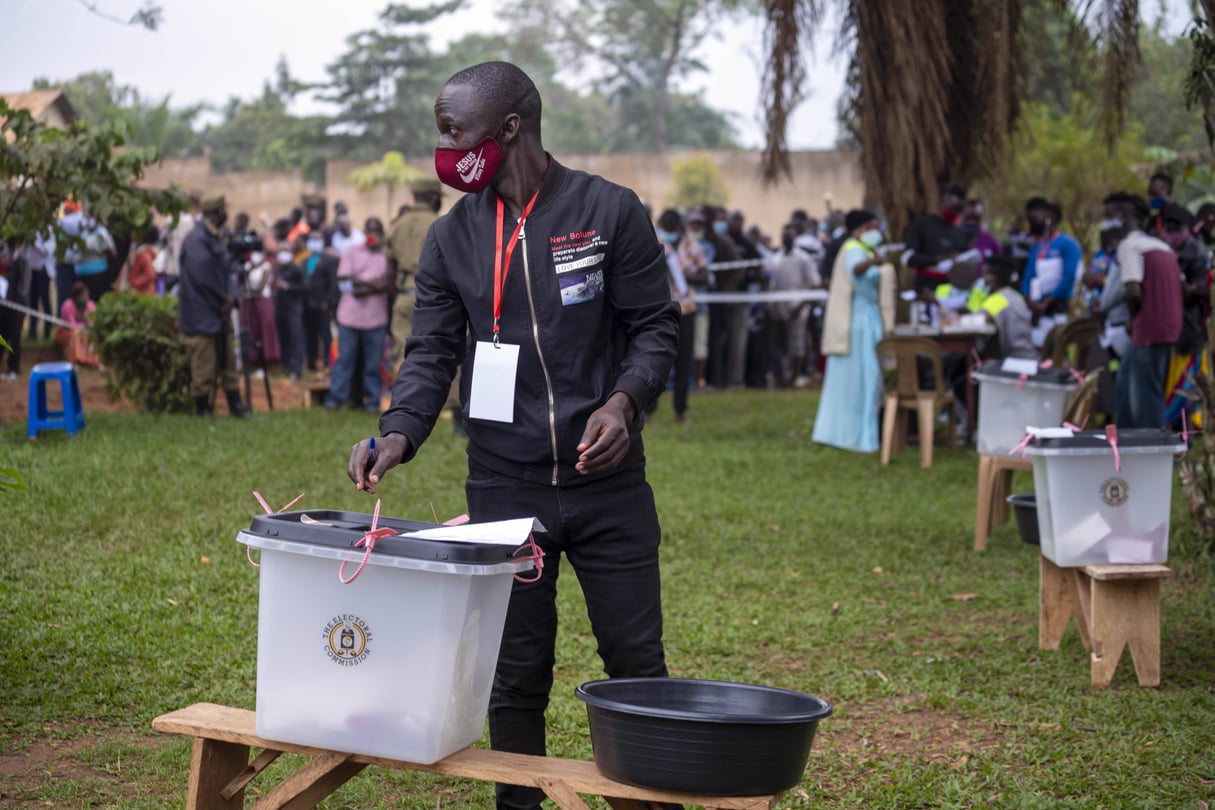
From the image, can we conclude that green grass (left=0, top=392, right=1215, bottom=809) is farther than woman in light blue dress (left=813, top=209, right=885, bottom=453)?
No

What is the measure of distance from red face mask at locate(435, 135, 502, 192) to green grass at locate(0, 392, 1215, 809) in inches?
34.6

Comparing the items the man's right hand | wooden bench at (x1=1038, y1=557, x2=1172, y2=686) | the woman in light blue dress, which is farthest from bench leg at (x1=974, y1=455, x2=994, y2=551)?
the man's right hand

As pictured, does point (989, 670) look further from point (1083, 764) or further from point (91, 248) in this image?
point (91, 248)

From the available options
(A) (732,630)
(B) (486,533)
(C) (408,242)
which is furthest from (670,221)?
(B) (486,533)

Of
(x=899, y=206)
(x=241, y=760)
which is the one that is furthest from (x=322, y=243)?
(x=241, y=760)

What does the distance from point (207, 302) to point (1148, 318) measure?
26.6ft

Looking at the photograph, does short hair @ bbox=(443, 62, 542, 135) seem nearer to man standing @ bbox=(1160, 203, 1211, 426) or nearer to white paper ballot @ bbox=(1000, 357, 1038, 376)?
white paper ballot @ bbox=(1000, 357, 1038, 376)

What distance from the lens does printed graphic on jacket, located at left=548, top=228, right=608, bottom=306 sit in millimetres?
3438

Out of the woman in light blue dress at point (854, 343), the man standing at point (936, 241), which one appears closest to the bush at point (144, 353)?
the woman in light blue dress at point (854, 343)

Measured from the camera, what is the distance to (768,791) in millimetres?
2980

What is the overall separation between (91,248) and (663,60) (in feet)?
122

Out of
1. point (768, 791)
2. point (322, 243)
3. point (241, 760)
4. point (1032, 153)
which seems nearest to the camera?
point (768, 791)

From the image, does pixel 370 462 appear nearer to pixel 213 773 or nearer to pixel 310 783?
pixel 310 783

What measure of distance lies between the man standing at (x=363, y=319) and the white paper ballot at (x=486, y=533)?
37.1 ft
